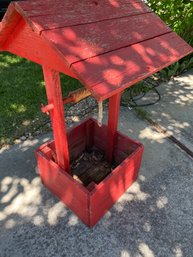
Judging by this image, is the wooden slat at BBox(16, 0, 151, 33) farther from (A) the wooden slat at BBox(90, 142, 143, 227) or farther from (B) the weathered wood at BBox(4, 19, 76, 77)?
(A) the wooden slat at BBox(90, 142, 143, 227)

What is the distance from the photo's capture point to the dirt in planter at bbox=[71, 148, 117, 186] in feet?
11.1

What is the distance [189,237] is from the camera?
2.92m

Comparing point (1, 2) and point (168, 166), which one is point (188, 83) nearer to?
point (168, 166)

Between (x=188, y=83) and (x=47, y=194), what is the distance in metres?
4.37

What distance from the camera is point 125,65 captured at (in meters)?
1.86

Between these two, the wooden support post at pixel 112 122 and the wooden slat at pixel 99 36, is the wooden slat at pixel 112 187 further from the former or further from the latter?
the wooden slat at pixel 99 36

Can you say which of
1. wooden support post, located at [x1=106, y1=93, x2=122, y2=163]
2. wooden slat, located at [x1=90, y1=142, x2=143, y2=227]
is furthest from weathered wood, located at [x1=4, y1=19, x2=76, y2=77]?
wooden slat, located at [x1=90, y1=142, x2=143, y2=227]

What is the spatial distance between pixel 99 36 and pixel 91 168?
2064 millimetres

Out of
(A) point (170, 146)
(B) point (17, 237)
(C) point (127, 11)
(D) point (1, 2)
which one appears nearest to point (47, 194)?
(B) point (17, 237)

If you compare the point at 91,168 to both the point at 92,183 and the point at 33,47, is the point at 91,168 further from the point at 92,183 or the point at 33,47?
the point at 33,47

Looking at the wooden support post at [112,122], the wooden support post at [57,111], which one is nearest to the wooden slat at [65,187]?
the wooden support post at [57,111]

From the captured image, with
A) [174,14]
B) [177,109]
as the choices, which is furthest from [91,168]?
[174,14]

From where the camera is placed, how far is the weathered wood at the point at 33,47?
185cm

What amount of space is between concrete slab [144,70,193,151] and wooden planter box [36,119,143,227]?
54.3 inches
